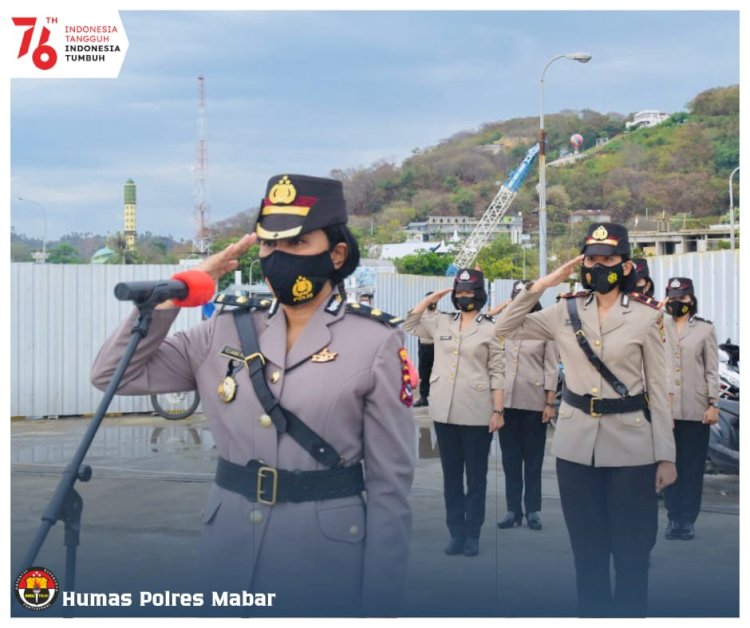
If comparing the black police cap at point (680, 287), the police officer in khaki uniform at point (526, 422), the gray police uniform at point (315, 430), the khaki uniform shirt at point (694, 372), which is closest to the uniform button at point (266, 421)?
the gray police uniform at point (315, 430)

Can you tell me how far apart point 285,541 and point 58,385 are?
37.7 feet

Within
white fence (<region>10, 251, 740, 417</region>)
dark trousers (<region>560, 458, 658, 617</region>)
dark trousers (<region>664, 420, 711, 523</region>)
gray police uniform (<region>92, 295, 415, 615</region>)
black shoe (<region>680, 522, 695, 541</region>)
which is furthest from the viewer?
white fence (<region>10, 251, 740, 417</region>)

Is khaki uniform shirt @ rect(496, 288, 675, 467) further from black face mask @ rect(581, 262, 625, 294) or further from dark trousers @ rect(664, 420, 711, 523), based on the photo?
dark trousers @ rect(664, 420, 711, 523)

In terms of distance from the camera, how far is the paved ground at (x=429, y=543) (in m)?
5.95

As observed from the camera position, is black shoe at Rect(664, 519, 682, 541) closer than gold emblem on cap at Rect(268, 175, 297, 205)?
No

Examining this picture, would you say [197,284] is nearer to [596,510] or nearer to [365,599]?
[365,599]

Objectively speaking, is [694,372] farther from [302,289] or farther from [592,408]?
[302,289]

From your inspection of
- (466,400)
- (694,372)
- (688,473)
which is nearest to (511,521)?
(466,400)

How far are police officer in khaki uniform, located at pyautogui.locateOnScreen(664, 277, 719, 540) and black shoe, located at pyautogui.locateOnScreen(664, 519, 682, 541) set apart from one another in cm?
2

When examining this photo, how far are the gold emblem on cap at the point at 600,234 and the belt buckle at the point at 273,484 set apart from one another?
280 cm

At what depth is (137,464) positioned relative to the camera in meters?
10.8

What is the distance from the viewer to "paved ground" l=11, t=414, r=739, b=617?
5.95m

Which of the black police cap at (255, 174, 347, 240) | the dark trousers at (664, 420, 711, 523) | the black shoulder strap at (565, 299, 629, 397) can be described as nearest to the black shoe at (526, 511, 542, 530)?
the dark trousers at (664, 420, 711, 523)
